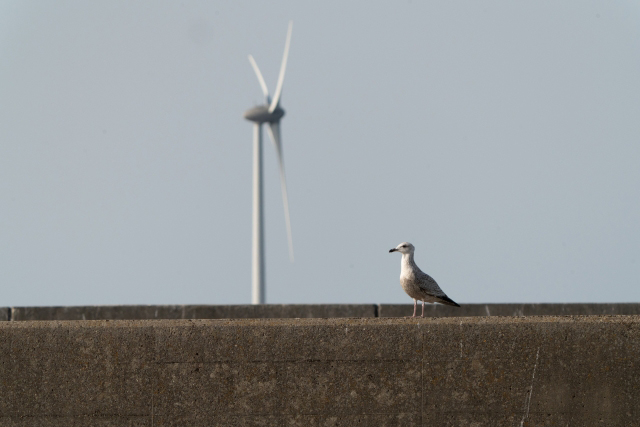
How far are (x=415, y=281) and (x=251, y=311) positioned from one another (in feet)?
13.1

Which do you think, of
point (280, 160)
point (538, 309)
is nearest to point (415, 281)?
point (538, 309)

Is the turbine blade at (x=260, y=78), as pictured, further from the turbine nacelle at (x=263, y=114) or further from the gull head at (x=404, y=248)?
the gull head at (x=404, y=248)

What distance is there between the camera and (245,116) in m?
49.5

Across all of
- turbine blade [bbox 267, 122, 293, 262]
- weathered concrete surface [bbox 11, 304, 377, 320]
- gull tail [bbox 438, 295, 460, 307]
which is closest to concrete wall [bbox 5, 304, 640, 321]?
weathered concrete surface [bbox 11, 304, 377, 320]

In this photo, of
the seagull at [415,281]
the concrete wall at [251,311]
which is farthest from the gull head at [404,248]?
the concrete wall at [251,311]

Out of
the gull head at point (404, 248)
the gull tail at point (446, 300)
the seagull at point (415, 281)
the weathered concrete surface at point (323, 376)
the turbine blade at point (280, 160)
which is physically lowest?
the weathered concrete surface at point (323, 376)

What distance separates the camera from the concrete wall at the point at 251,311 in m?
11.0

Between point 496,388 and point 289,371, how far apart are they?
1.66m

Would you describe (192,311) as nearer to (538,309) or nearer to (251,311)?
(251,311)

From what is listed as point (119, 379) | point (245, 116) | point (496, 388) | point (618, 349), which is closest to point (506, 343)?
point (496, 388)

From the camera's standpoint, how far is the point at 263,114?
47.5m

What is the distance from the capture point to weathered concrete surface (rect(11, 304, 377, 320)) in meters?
11.0

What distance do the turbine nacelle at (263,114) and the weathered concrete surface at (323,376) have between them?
4062 centimetres

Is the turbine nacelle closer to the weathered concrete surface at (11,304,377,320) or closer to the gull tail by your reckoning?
the weathered concrete surface at (11,304,377,320)
